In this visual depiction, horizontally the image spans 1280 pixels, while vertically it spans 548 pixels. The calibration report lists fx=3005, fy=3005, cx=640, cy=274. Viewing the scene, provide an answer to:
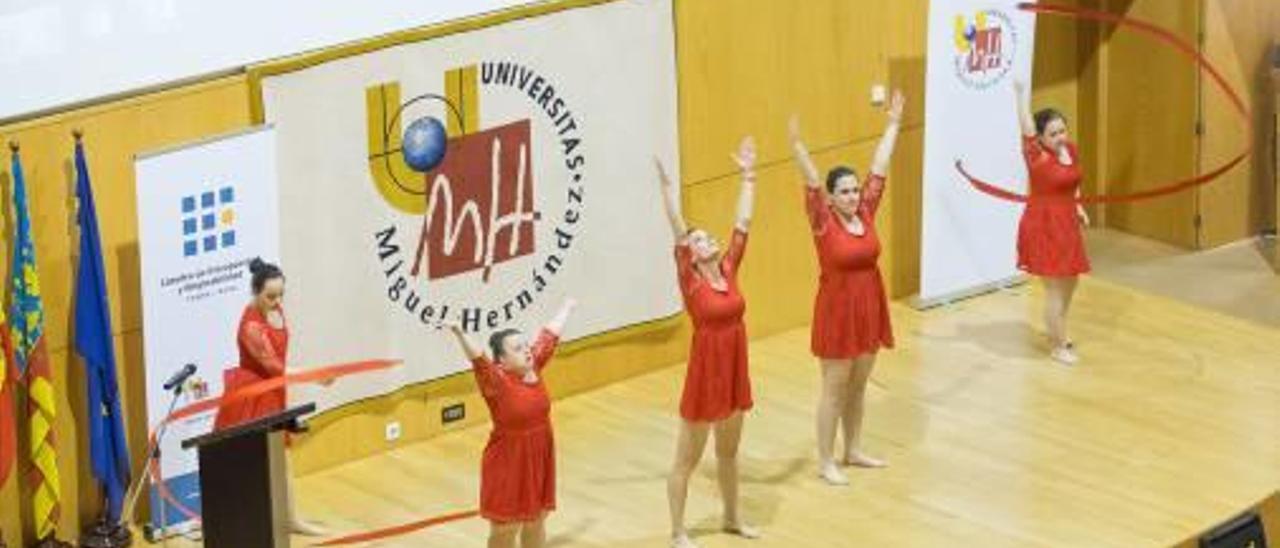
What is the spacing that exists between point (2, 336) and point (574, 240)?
3.00 m

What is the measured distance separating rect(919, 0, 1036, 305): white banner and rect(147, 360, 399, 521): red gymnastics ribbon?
10.8 ft

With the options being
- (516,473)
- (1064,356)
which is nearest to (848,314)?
(516,473)

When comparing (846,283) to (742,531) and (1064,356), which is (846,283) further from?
(1064,356)

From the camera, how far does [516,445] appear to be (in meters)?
11.5

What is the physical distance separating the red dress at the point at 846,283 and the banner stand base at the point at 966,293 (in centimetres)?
253

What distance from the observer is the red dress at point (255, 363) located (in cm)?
1212

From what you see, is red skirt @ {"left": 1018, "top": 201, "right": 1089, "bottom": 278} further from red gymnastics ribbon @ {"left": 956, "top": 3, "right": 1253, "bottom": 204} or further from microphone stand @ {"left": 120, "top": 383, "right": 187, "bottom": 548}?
microphone stand @ {"left": 120, "top": 383, "right": 187, "bottom": 548}

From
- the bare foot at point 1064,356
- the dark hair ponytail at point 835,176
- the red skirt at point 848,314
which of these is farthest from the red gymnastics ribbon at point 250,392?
the bare foot at point 1064,356

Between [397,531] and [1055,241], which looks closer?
[397,531]

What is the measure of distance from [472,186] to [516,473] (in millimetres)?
2370

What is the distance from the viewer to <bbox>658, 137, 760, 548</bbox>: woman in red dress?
1205 cm

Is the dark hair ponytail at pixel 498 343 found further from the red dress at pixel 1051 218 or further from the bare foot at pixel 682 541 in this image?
the red dress at pixel 1051 218

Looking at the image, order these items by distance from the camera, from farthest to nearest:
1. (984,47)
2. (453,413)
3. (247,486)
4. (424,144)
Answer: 1. (984,47)
2. (453,413)
3. (424,144)
4. (247,486)

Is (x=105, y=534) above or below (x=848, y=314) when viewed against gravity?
below
